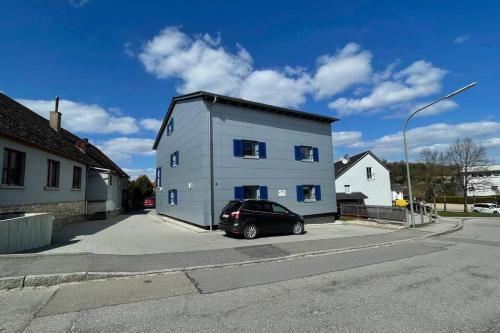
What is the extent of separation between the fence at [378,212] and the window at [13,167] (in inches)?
807

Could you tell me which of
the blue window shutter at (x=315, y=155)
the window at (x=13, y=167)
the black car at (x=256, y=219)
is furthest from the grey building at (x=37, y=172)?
the blue window shutter at (x=315, y=155)

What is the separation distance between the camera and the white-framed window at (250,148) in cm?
1872

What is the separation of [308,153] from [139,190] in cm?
3262

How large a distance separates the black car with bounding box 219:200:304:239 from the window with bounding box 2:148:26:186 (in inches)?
339

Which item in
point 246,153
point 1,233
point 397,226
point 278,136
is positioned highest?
point 278,136

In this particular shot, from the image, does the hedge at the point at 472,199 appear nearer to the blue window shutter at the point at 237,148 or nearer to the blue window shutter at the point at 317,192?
the blue window shutter at the point at 317,192

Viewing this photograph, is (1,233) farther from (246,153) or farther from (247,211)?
(246,153)

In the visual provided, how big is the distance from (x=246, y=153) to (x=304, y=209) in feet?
18.2

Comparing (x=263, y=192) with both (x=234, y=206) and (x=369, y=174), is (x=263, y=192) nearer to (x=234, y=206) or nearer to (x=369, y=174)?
(x=234, y=206)

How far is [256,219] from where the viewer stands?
13562mm

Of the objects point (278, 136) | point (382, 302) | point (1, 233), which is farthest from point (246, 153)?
point (382, 302)

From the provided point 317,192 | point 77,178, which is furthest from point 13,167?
point 317,192

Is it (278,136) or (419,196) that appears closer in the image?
(278,136)

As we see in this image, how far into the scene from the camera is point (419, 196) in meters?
58.0
